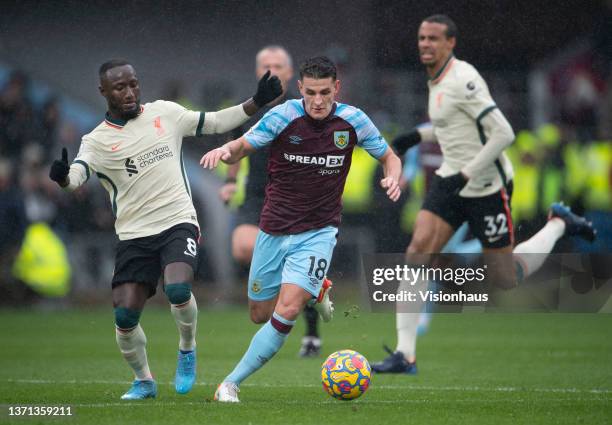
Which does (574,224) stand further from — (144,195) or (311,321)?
(144,195)

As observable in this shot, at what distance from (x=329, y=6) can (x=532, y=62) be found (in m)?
3.47

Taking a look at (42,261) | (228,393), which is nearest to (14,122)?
(42,261)

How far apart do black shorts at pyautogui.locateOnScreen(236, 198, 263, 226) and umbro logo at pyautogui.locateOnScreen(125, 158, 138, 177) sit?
273 centimetres

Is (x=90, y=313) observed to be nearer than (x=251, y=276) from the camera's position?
No

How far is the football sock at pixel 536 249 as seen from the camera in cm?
1066

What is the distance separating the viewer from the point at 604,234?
15.8m

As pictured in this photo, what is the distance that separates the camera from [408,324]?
9.40 metres

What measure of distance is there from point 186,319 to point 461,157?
311cm

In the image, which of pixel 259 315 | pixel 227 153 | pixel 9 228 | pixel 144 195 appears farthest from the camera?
pixel 9 228

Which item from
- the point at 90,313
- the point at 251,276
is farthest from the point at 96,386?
the point at 90,313

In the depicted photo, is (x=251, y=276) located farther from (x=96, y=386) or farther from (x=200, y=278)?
(x=200, y=278)

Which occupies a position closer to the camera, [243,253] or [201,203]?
[243,253]

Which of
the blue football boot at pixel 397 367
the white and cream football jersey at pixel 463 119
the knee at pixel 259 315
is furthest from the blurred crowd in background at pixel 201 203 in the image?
the knee at pixel 259 315

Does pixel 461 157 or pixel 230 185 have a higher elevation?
pixel 461 157
